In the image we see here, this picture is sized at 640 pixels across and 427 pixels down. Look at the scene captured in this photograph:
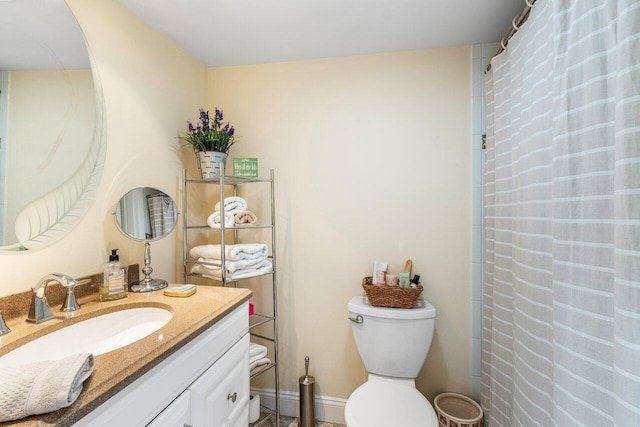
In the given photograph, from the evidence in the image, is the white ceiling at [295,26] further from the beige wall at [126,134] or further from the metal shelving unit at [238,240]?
the metal shelving unit at [238,240]

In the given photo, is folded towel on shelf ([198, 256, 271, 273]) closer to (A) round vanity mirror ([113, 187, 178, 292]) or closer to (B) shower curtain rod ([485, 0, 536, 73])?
(A) round vanity mirror ([113, 187, 178, 292])

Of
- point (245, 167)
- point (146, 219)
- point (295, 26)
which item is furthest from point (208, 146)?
point (295, 26)

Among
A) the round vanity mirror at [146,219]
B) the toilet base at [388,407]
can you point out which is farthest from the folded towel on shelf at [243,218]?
the toilet base at [388,407]

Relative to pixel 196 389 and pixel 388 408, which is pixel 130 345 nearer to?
pixel 196 389

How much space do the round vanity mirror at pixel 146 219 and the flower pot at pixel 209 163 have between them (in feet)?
0.84

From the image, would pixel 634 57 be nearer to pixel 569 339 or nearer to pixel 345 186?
pixel 569 339

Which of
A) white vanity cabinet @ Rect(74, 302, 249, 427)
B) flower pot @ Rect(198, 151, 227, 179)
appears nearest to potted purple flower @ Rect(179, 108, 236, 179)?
flower pot @ Rect(198, 151, 227, 179)

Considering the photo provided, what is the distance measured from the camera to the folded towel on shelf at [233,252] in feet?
4.91

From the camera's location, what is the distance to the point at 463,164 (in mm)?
1655

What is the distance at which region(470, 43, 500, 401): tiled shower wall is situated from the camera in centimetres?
163

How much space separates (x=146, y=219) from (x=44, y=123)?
0.47 m

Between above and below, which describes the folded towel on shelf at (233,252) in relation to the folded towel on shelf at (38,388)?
above

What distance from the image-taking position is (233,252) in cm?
149

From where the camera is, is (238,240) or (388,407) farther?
(238,240)
